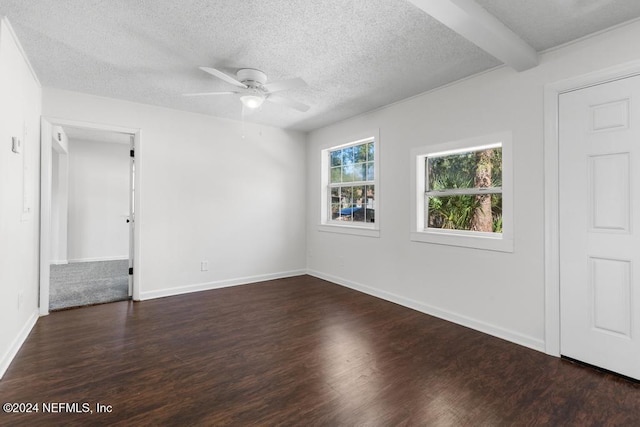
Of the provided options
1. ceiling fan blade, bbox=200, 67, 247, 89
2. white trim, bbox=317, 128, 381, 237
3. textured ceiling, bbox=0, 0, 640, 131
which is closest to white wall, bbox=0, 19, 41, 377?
textured ceiling, bbox=0, 0, 640, 131

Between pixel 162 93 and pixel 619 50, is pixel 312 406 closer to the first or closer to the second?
pixel 619 50

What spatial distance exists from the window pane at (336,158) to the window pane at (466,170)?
1.72 metres


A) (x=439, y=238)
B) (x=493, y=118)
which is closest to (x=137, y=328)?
(x=439, y=238)

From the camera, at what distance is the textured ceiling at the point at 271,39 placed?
2.05 m

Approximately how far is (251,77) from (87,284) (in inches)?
164

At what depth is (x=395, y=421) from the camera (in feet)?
5.73

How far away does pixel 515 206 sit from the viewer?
2.79 m

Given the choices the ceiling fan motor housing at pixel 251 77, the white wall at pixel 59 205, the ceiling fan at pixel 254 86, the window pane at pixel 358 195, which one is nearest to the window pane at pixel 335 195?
the window pane at pixel 358 195

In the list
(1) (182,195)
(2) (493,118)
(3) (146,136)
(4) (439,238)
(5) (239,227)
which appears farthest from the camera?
(5) (239,227)

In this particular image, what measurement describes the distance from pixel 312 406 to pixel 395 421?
0.50 meters

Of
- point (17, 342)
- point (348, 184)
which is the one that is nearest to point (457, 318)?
point (348, 184)

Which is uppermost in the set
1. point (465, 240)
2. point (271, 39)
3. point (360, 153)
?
point (271, 39)

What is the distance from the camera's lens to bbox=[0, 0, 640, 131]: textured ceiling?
205 centimetres

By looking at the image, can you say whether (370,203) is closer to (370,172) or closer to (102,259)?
(370,172)
